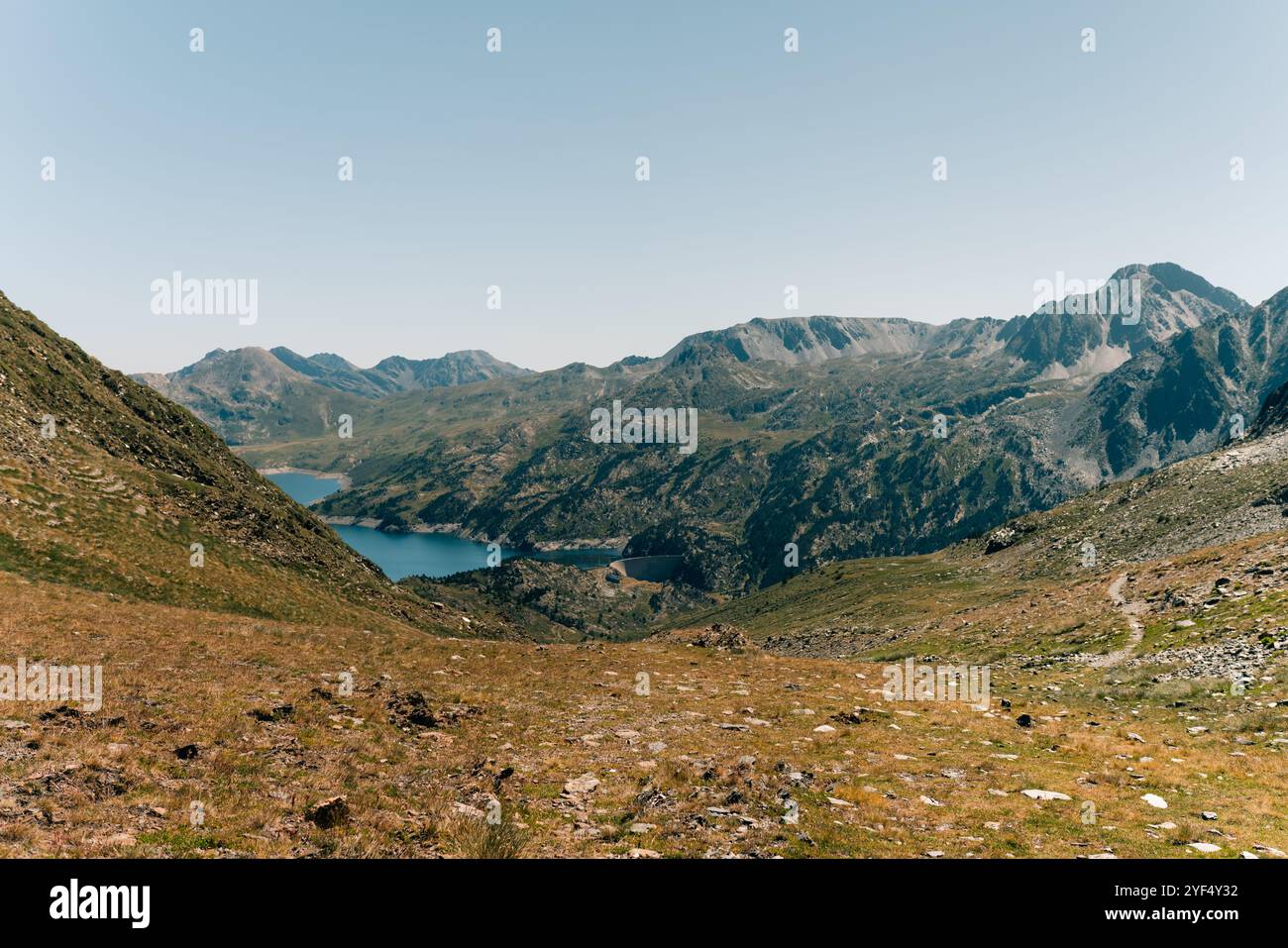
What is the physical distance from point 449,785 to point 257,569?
60.2 meters

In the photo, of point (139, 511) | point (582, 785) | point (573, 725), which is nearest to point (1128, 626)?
point (573, 725)

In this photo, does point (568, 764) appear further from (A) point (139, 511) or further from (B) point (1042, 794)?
(A) point (139, 511)

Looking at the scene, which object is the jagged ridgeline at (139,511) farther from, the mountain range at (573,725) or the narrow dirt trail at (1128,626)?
the narrow dirt trail at (1128,626)

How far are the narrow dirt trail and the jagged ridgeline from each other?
→ 63.0 m

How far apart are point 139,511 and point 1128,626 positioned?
290ft

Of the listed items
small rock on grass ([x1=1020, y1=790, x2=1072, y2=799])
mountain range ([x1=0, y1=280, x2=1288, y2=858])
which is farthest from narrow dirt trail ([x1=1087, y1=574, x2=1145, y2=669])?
small rock on grass ([x1=1020, y1=790, x2=1072, y2=799])

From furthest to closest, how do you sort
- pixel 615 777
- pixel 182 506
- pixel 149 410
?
pixel 149 410
pixel 182 506
pixel 615 777

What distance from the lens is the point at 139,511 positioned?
63.9m

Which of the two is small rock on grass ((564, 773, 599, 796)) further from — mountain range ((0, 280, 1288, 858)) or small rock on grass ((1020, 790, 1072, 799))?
small rock on grass ((1020, 790, 1072, 799))

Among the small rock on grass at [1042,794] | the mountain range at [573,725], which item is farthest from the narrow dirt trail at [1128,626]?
the small rock on grass at [1042,794]

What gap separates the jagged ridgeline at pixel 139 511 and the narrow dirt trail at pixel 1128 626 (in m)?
63.0

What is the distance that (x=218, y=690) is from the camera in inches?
940
